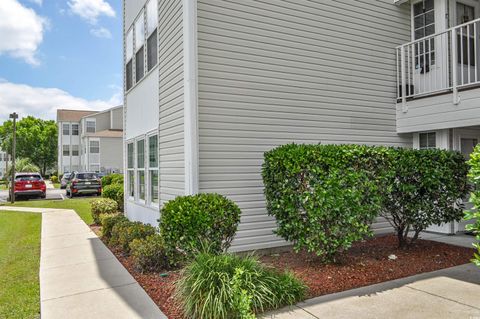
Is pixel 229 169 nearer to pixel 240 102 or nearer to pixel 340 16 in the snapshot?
pixel 240 102

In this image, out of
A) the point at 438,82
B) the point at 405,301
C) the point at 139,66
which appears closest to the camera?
the point at 405,301

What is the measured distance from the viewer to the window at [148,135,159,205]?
738 centimetres

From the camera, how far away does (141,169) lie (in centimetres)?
840

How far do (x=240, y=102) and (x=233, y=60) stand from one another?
0.76 m

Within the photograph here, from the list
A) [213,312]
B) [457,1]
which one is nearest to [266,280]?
[213,312]

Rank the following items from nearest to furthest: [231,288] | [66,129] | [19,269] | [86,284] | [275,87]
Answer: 1. [231,288]
2. [86,284]
3. [19,269]
4. [275,87]
5. [66,129]

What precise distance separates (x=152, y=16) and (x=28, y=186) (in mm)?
15701

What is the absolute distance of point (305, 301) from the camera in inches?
152

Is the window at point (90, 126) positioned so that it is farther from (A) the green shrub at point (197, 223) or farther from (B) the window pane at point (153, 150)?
(A) the green shrub at point (197, 223)

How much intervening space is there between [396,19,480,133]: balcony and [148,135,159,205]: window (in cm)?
566

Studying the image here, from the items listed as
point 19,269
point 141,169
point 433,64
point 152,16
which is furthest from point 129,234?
point 433,64

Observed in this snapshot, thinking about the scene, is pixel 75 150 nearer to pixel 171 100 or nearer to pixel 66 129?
pixel 66 129

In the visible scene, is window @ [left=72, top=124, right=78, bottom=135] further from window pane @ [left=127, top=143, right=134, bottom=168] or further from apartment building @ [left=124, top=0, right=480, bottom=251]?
apartment building @ [left=124, top=0, right=480, bottom=251]

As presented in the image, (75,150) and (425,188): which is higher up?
(75,150)
